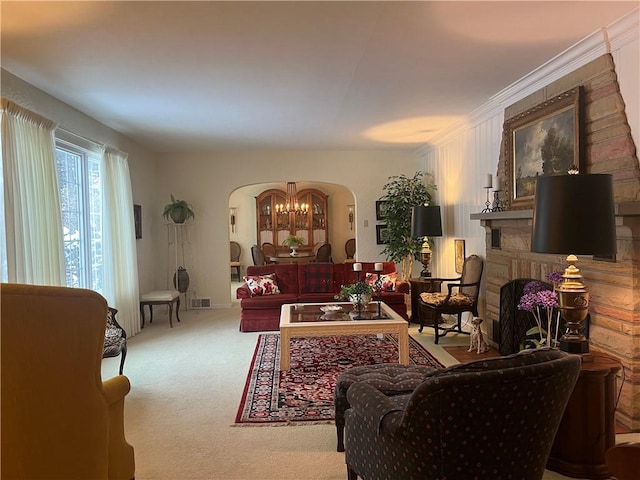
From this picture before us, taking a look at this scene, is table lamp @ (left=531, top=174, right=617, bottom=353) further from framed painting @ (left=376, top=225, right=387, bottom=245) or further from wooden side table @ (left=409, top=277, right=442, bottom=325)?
framed painting @ (left=376, top=225, right=387, bottom=245)

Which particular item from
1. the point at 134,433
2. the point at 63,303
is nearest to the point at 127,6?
the point at 63,303

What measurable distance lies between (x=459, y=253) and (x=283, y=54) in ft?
12.4

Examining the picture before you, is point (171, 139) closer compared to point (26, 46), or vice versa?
point (26, 46)

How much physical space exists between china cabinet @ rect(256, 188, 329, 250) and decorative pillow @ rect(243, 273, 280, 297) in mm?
5361

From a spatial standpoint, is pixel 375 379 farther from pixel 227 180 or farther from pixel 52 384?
pixel 227 180

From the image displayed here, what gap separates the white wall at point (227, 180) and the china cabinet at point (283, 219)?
397 cm

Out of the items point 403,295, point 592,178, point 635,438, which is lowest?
point 635,438

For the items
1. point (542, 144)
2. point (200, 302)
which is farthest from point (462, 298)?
point (200, 302)

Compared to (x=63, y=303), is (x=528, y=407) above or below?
below

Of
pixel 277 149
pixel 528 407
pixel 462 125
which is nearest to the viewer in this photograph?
pixel 528 407

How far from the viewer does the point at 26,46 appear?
10.2 ft

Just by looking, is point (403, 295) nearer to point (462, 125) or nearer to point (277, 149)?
point (462, 125)

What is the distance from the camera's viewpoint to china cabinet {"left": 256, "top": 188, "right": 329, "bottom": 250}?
11.8 m

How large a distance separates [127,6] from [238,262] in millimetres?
Answer: 9469
